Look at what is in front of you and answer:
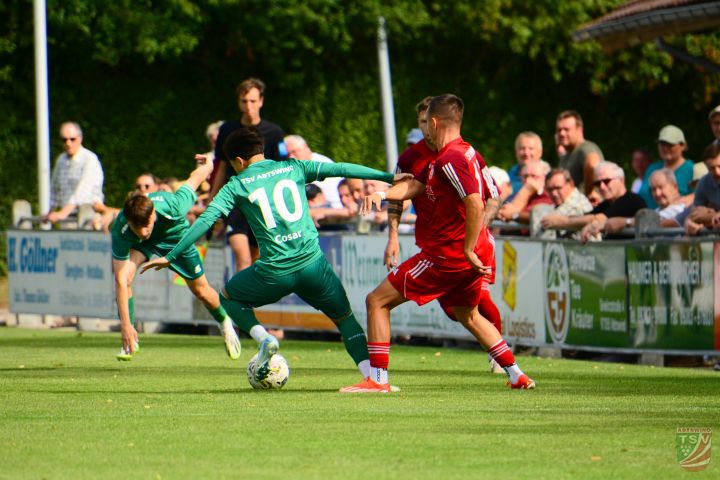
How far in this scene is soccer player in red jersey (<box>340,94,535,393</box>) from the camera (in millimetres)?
11148

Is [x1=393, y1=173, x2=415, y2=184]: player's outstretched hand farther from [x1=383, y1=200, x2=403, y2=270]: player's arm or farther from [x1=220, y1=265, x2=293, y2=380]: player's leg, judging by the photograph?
[x1=220, y1=265, x2=293, y2=380]: player's leg

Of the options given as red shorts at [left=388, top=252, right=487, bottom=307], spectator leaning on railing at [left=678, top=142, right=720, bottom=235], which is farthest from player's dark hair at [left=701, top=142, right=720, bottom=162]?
red shorts at [left=388, top=252, right=487, bottom=307]

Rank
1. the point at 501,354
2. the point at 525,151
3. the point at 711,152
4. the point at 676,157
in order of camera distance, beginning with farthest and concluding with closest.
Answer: the point at 525,151
the point at 676,157
the point at 711,152
the point at 501,354

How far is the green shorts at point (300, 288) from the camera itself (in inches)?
463

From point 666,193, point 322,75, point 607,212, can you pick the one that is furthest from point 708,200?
point 322,75

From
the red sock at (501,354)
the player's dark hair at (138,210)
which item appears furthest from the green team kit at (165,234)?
the red sock at (501,354)

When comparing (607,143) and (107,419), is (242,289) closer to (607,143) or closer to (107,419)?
(107,419)

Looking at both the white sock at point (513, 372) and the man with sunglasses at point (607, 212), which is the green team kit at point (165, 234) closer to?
the man with sunglasses at point (607, 212)

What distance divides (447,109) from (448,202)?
2.04 ft

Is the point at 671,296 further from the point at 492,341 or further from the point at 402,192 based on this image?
the point at 402,192

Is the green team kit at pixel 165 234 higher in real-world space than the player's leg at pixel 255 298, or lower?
higher

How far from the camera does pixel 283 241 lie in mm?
11672

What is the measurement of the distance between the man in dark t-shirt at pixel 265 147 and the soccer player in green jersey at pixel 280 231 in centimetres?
395

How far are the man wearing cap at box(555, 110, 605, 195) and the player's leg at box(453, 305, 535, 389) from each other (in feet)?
18.8
